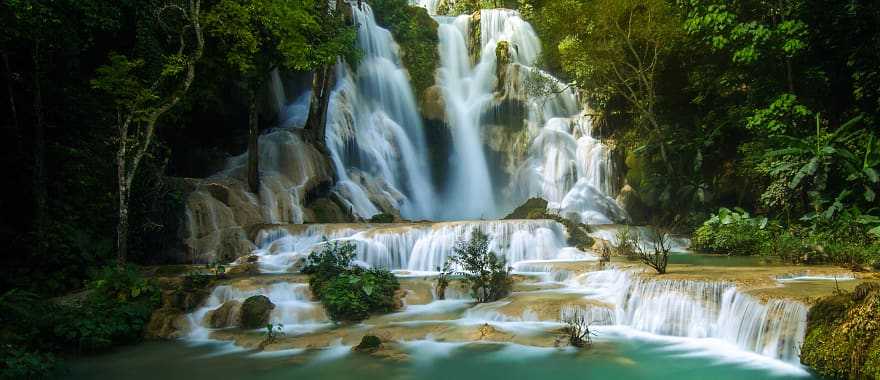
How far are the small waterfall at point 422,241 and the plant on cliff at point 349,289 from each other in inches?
93.3

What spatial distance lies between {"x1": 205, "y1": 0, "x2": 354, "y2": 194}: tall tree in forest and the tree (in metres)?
0.73

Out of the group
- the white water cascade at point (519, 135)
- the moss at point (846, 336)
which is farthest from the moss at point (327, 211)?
the moss at point (846, 336)

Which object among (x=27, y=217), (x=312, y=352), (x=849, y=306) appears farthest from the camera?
(x=27, y=217)

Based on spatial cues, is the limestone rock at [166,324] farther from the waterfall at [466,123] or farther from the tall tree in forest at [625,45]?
the waterfall at [466,123]

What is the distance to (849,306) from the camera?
20.4 ft

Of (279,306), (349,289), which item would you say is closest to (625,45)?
(349,289)

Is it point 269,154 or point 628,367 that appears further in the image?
point 269,154

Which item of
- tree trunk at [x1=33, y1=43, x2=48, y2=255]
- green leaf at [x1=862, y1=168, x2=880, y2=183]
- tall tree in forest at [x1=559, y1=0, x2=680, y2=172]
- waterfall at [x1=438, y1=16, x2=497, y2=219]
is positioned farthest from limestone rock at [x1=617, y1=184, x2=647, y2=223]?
tree trunk at [x1=33, y1=43, x2=48, y2=255]

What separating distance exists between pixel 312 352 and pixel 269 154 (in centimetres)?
1183

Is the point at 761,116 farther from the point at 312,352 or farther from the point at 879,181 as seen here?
the point at 312,352

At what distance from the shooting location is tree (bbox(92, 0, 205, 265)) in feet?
36.8

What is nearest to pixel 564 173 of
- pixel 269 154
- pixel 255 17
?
pixel 269 154

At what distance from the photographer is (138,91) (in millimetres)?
11523

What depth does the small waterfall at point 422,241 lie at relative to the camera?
13992mm
